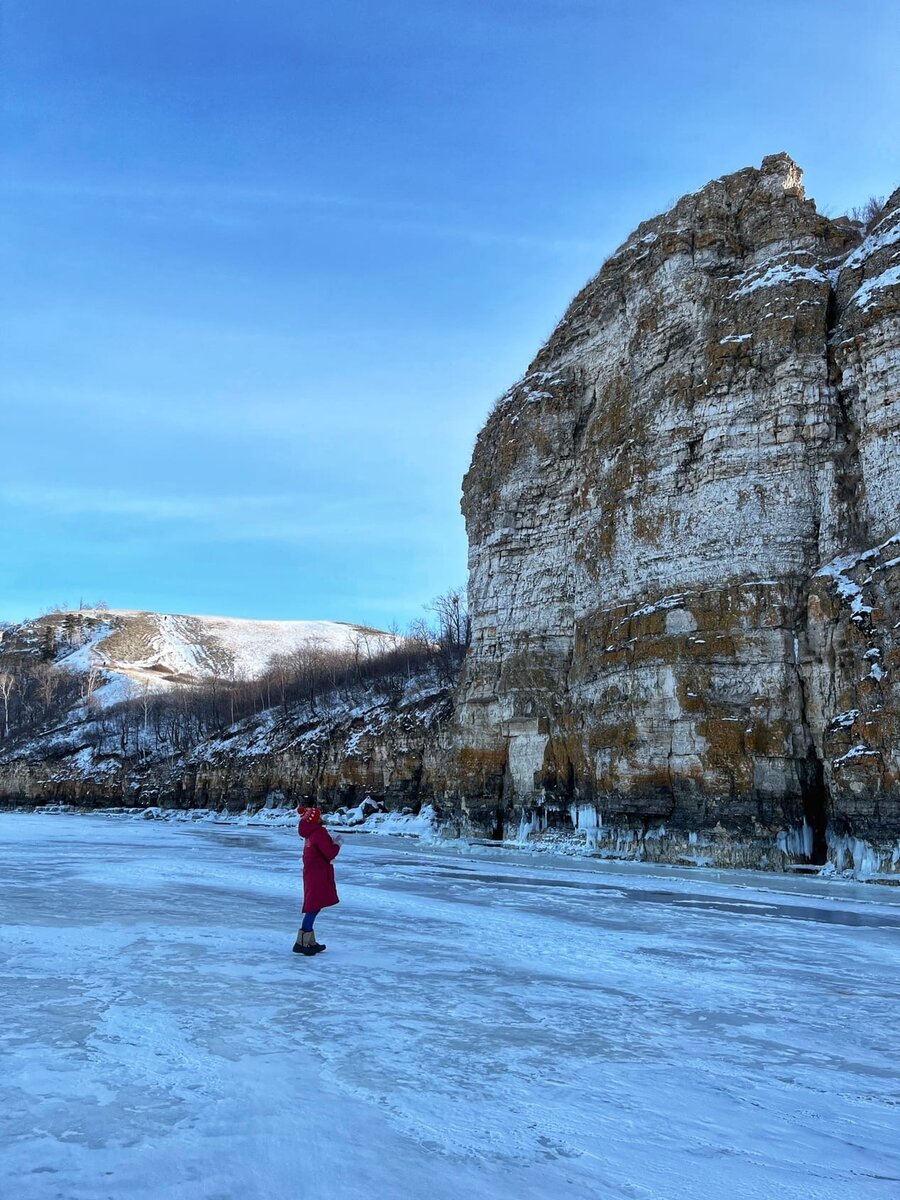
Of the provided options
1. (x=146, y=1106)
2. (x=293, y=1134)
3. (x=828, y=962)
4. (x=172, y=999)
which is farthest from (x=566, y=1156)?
(x=828, y=962)

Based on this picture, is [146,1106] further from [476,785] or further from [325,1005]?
[476,785]

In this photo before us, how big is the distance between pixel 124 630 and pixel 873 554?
140 metres

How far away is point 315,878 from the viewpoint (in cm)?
915

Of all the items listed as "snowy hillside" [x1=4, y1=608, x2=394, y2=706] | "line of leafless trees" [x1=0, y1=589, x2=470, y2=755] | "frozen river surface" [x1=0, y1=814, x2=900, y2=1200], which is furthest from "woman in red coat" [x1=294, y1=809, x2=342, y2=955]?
"snowy hillside" [x1=4, y1=608, x2=394, y2=706]

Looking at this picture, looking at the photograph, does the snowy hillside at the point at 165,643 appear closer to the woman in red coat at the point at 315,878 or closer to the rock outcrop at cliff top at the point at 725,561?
the rock outcrop at cliff top at the point at 725,561

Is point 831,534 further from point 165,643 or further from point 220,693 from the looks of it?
point 165,643

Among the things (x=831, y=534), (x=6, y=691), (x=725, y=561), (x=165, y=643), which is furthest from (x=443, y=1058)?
(x=165, y=643)

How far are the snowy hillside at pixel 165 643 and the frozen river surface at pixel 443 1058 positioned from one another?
93.7 meters

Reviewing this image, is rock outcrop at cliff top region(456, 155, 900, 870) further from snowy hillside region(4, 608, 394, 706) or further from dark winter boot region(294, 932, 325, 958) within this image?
snowy hillside region(4, 608, 394, 706)

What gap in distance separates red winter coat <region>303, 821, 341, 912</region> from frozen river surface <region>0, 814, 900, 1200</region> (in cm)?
55

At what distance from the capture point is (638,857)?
24.1 meters

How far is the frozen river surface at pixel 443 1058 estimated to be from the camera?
3.80m

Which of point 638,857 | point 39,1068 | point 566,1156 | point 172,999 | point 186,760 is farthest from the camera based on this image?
point 186,760

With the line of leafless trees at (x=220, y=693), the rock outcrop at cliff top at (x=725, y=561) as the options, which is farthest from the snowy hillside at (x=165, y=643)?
the rock outcrop at cliff top at (x=725, y=561)
